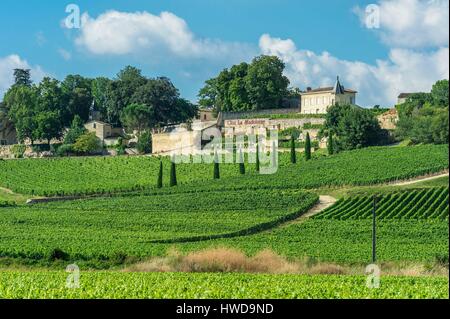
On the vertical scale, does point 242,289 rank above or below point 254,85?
below

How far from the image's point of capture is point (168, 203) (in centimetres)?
3700

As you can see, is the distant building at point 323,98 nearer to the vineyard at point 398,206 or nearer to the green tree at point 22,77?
the vineyard at point 398,206

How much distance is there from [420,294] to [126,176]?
39605 millimetres

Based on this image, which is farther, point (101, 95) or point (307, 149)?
point (101, 95)

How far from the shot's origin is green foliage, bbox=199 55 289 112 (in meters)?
56.7

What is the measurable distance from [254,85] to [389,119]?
14.2 m

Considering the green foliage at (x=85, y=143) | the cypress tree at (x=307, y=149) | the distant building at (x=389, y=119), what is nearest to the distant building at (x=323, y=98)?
the distant building at (x=389, y=119)

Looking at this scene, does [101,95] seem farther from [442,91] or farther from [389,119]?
[442,91]

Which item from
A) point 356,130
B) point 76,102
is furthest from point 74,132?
point 356,130

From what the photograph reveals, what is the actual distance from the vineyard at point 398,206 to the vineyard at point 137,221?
1791 mm

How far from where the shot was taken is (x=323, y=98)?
58719mm

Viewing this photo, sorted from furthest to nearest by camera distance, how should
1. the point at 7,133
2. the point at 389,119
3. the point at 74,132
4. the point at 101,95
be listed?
the point at 7,133 → the point at 101,95 → the point at 74,132 → the point at 389,119
